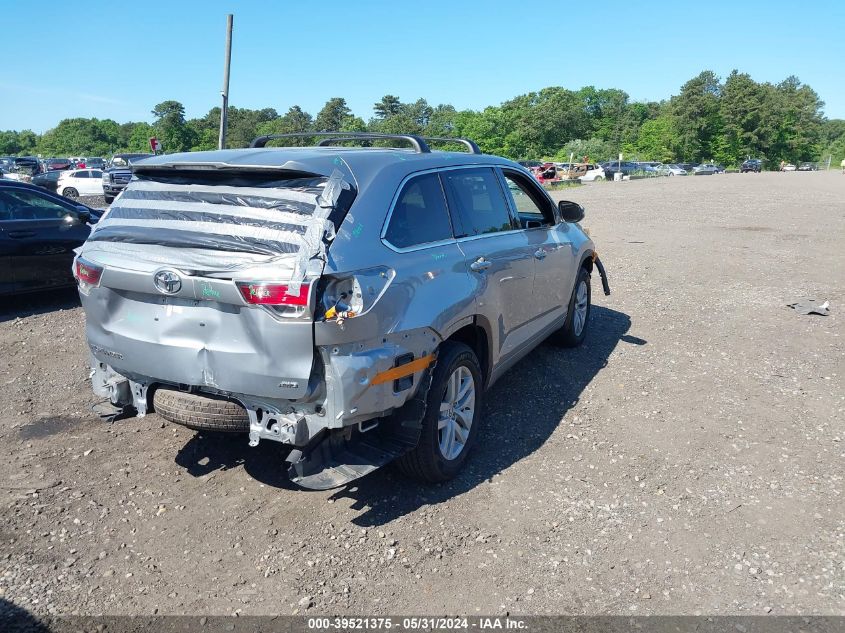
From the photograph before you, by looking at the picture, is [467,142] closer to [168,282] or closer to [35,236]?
[168,282]

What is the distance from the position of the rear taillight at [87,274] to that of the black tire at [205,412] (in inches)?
29.1

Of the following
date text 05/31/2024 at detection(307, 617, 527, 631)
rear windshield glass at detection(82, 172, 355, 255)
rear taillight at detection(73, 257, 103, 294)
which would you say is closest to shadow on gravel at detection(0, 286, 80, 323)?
rear taillight at detection(73, 257, 103, 294)

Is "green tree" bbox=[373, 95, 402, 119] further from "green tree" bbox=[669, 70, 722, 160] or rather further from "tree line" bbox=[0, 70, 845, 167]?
"green tree" bbox=[669, 70, 722, 160]

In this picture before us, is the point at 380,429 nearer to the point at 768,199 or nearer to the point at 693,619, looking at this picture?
the point at 693,619

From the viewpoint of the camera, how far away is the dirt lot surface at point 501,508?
3035mm

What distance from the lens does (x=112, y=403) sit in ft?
12.3

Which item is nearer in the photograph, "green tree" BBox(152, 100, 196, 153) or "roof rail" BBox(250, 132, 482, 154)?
"roof rail" BBox(250, 132, 482, 154)

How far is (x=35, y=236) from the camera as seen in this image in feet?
25.6

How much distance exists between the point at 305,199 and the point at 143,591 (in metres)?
1.99

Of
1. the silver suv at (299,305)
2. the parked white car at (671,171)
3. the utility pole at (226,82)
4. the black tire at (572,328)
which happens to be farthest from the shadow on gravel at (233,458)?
the parked white car at (671,171)

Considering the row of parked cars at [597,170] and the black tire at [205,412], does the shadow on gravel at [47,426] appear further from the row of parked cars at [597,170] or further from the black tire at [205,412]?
the row of parked cars at [597,170]

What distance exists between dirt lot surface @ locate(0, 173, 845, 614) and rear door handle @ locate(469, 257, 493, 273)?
124cm

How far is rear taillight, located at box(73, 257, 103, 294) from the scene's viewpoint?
3509mm

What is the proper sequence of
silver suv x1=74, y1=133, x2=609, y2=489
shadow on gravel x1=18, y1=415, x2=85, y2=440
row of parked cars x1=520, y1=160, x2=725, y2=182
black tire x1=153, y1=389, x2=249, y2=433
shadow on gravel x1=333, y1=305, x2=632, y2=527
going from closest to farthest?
silver suv x1=74, y1=133, x2=609, y2=489
black tire x1=153, y1=389, x2=249, y2=433
shadow on gravel x1=333, y1=305, x2=632, y2=527
shadow on gravel x1=18, y1=415, x2=85, y2=440
row of parked cars x1=520, y1=160, x2=725, y2=182
